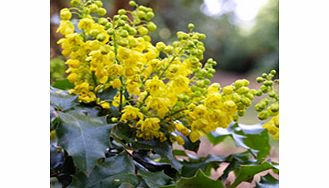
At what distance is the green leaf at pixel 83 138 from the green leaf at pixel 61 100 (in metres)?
0.02

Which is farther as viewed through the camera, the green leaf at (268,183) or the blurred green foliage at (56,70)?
the blurred green foliage at (56,70)

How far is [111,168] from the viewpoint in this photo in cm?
63

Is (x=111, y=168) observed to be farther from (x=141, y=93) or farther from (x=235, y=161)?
(x=235, y=161)

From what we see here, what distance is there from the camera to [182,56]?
748mm

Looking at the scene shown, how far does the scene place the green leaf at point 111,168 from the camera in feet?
2.02

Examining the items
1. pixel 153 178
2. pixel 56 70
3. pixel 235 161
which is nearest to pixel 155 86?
pixel 153 178

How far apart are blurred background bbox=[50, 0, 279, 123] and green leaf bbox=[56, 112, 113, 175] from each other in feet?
16.6

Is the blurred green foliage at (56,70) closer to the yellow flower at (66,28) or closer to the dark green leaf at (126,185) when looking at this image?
the yellow flower at (66,28)

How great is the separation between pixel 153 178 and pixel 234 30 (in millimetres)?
7071

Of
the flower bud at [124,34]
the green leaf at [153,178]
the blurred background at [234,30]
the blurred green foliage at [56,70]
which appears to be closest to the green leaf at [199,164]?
the green leaf at [153,178]

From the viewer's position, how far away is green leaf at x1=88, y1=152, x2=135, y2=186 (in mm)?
616
